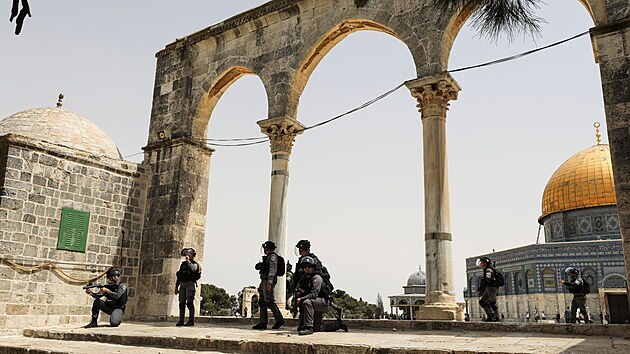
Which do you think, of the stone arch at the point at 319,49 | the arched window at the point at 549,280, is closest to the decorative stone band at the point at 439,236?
the stone arch at the point at 319,49

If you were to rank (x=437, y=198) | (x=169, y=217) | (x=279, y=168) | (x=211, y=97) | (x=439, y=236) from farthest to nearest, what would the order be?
(x=211, y=97), (x=169, y=217), (x=279, y=168), (x=437, y=198), (x=439, y=236)

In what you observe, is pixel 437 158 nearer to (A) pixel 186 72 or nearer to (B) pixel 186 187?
(B) pixel 186 187

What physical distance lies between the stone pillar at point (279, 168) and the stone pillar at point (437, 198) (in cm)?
311

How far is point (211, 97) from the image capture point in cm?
1310

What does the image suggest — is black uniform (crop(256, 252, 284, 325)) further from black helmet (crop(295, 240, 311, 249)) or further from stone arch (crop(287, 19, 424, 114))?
stone arch (crop(287, 19, 424, 114))

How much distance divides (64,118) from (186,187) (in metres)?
6.16

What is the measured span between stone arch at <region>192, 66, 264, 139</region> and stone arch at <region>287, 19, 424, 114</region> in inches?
66.2

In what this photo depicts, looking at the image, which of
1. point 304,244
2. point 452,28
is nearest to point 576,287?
point 452,28

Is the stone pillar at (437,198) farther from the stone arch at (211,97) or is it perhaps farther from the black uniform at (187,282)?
the stone arch at (211,97)

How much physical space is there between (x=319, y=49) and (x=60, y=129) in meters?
8.74

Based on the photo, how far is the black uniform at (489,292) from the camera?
9.22 m

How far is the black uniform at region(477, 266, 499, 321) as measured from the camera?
922cm

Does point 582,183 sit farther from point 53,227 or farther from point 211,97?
point 53,227

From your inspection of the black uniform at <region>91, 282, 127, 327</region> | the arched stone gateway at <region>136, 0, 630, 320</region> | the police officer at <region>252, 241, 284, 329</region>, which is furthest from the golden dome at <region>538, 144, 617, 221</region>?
the black uniform at <region>91, 282, 127, 327</region>
